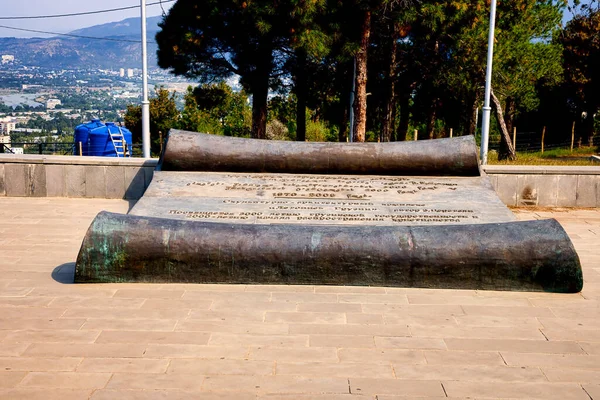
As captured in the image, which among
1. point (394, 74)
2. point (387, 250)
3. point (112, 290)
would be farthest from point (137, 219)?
point (394, 74)

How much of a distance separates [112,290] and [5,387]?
168 centimetres

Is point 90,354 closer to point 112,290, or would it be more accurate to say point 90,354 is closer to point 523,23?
point 112,290

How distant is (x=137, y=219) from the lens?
17.1 ft

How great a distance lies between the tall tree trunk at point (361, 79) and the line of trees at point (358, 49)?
0.03 m

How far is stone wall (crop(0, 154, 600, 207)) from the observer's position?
340 inches

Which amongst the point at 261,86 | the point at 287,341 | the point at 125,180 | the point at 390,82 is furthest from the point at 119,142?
the point at 287,341

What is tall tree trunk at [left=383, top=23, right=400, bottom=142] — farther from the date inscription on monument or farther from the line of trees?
the date inscription on monument

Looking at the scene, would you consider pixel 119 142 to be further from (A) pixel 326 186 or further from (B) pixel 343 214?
(B) pixel 343 214

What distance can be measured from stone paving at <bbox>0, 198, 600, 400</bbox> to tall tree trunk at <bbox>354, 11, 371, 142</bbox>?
11894 mm

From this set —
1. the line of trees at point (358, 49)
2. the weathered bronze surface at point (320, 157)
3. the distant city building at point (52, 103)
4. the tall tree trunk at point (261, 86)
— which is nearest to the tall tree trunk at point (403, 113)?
the line of trees at point (358, 49)

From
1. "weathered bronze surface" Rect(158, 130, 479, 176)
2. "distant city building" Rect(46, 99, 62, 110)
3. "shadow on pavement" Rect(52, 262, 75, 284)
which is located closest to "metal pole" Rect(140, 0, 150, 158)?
"weathered bronze surface" Rect(158, 130, 479, 176)

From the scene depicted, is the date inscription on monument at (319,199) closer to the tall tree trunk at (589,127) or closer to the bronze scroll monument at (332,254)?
the bronze scroll monument at (332,254)

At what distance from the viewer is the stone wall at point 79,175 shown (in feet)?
28.7

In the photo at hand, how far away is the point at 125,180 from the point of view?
8781mm
